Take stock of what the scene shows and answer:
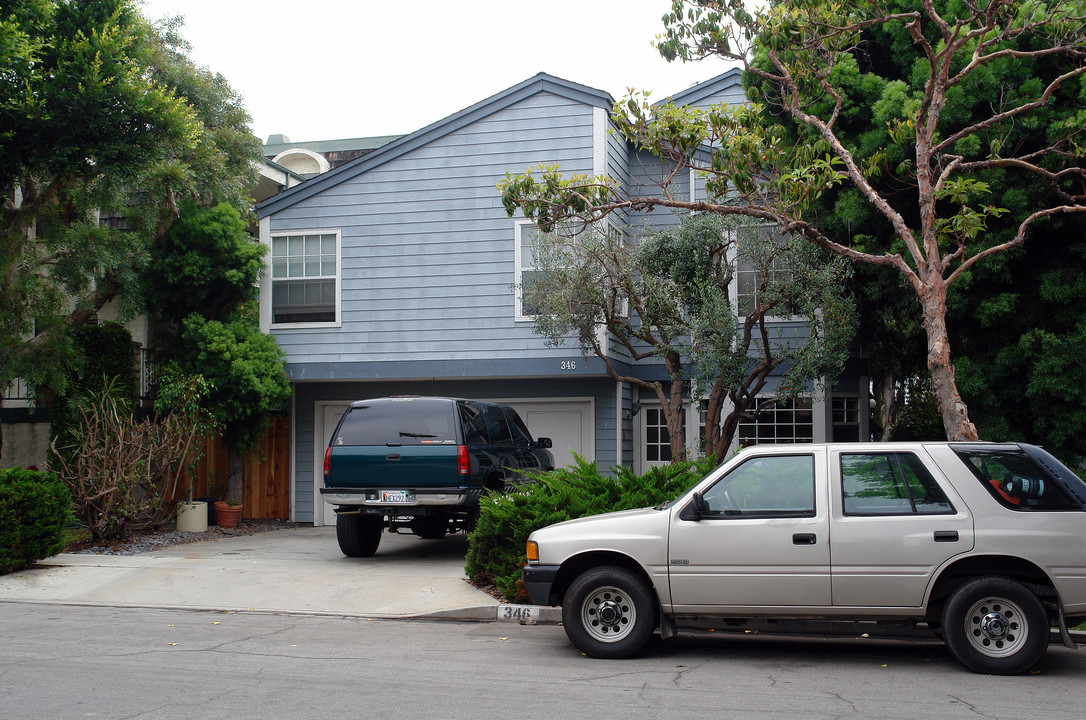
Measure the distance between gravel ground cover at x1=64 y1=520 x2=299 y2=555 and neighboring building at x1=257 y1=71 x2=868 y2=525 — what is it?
269 cm

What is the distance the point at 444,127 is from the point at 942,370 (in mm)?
9781

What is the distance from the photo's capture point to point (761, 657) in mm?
7414

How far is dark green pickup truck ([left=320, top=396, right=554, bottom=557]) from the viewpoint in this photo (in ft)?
38.1

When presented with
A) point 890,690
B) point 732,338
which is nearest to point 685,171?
point 732,338

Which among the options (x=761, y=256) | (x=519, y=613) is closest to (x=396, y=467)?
(x=519, y=613)

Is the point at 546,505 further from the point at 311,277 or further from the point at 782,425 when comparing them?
the point at 311,277

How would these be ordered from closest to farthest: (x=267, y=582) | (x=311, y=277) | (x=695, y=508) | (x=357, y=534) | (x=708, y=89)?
(x=695, y=508) < (x=267, y=582) < (x=357, y=534) < (x=311, y=277) < (x=708, y=89)

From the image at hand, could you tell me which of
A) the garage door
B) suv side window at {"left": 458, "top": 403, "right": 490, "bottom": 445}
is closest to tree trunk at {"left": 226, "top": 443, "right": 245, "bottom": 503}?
the garage door

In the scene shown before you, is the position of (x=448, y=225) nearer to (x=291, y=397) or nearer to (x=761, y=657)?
(x=291, y=397)

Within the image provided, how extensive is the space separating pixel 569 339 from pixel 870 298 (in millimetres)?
4668

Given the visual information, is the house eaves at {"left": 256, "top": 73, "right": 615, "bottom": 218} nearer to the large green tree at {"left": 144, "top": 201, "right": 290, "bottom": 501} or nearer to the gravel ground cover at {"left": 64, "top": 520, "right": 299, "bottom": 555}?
the large green tree at {"left": 144, "top": 201, "right": 290, "bottom": 501}

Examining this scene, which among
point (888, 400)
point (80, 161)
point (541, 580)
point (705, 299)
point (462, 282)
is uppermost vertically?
point (80, 161)

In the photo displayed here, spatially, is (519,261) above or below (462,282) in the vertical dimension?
above

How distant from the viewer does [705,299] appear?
1246 centimetres
